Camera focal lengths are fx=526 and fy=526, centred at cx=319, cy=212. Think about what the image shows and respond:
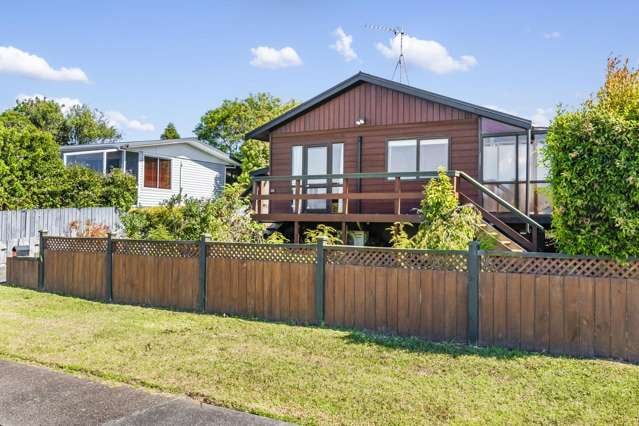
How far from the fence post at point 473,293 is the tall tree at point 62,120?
1720 inches

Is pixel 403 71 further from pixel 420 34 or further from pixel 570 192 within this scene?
pixel 570 192

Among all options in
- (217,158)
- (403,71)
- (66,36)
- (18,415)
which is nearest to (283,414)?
(18,415)

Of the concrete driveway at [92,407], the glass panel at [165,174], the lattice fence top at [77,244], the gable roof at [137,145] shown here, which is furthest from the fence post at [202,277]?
the glass panel at [165,174]

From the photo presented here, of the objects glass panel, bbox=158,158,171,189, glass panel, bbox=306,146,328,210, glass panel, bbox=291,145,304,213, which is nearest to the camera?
glass panel, bbox=306,146,328,210

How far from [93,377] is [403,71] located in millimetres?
13402

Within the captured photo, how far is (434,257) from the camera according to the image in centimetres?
712

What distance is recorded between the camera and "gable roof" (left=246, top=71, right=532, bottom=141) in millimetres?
11641

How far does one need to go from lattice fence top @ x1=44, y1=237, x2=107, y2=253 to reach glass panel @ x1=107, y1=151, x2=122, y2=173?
12584mm

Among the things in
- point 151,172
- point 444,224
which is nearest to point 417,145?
point 444,224

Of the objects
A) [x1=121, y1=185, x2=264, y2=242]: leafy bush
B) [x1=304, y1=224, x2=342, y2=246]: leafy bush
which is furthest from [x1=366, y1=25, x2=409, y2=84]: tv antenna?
[x1=121, y1=185, x2=264, y2=242]: leafy bush

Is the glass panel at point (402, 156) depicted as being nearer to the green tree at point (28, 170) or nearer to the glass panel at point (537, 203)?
the glass panel at point (537, 203)

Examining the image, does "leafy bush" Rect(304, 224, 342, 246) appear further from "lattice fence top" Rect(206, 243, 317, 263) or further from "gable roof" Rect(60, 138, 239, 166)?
"gable roof" Rect(60, 138, 239, 166)

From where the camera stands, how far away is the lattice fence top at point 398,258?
696 centimetres

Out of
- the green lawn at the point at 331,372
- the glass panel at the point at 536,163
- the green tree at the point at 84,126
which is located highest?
the green tree at the point at 84,126
